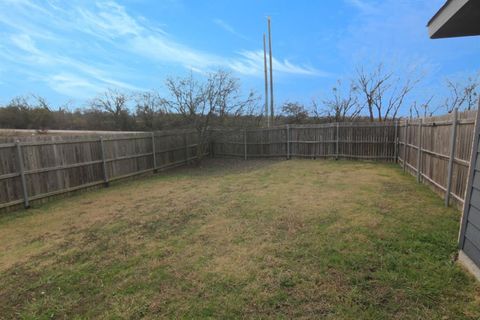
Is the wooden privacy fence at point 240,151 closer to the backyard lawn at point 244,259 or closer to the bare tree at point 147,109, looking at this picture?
the backyard lawn at point 244,259

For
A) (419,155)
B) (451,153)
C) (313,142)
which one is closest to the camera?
(451,153)

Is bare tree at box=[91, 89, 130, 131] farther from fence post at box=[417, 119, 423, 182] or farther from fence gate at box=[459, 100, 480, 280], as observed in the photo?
fence gate at box=[459, 100, 480, 280]

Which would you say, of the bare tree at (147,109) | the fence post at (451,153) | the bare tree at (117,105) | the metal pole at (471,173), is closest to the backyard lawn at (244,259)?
the metal pole at (471,173)

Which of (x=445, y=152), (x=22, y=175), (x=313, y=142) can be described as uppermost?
(x=445, y=152)

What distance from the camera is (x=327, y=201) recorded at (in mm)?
5035

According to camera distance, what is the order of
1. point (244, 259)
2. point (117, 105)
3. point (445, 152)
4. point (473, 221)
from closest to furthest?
point (473, 221), point (244, 259), point (445, 152), point (117, 105)

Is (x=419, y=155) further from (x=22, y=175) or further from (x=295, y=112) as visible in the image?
(x=295, y=112)

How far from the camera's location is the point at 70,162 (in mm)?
6988

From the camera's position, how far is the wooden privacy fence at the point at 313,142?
34.6 ft

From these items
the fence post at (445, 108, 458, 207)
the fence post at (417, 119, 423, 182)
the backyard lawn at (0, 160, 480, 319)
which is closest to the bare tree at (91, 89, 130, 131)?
the backyard lawn at (0, 160, 480, 319)

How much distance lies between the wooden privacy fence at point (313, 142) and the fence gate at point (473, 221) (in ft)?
27.3

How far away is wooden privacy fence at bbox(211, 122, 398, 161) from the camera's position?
10.5m

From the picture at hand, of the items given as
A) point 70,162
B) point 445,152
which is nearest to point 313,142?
point 445,152

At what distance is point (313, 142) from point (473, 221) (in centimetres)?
973
